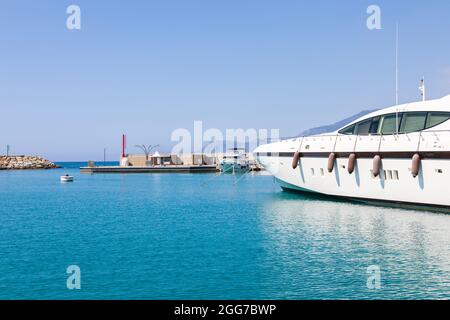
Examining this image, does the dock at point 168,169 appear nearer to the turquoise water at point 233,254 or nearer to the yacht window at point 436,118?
the turquoise water at point 233,254

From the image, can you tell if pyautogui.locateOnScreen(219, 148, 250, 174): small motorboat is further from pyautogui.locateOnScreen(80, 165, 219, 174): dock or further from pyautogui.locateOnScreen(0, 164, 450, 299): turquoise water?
pyautogui.locateOnScreen(0, 164, 450, 299): turquoise water

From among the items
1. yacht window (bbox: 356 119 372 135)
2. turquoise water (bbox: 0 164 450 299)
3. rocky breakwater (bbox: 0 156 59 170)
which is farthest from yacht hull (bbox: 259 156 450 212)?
rocky breakwater (bbox: 0 156 59 170)

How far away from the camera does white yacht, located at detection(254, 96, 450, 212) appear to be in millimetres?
24484

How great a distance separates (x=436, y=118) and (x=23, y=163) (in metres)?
161

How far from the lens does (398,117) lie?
27.6 meters

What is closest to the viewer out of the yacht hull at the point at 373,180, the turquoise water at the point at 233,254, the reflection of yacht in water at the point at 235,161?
the turquoise water at the point at 233,254

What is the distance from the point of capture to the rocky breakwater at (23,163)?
161 meters

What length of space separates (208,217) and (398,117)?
12.1 m

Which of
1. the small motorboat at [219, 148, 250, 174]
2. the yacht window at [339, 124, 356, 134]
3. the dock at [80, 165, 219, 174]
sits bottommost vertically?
the dock at [80, 165, 219, 174]

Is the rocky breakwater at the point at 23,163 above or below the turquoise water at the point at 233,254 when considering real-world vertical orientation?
above

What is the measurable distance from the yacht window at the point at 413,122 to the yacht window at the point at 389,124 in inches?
15.2

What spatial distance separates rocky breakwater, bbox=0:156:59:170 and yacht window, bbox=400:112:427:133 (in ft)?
505

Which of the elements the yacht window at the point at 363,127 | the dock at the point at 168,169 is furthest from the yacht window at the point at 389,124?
the dock at the point at 168,169
